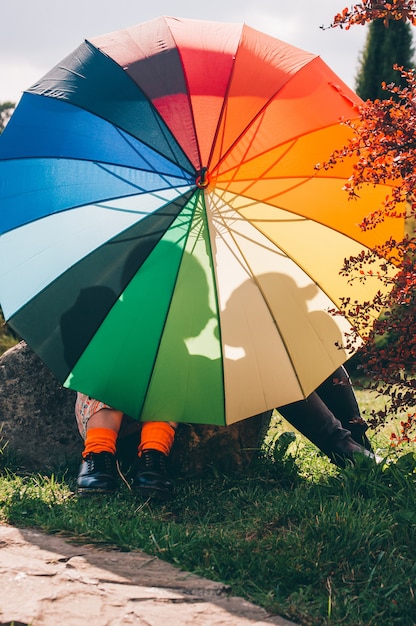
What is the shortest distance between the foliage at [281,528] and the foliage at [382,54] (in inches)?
493

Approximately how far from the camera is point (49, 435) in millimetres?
4156

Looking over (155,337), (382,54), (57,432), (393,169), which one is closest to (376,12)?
A: (393,169)

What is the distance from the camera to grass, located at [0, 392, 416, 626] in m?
2.59

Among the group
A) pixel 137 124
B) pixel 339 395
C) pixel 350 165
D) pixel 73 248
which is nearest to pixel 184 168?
pixel 137 124

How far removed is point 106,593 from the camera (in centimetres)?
250

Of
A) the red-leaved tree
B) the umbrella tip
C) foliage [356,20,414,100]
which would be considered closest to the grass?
the red-leaved tree

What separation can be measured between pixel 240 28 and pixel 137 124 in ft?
2.84

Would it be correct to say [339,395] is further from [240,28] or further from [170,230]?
[240,28]

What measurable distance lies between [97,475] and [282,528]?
99cm

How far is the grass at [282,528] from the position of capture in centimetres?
259

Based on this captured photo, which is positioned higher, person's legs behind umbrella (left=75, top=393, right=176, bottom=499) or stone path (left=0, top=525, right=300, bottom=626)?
person's legs behind umbrella (left=75, top=393, right=176, bottom=499)

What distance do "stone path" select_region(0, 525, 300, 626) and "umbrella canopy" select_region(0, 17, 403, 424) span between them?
0.71m

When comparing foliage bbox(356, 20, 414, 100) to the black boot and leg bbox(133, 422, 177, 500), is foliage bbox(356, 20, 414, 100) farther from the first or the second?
leg bbox(133, 422, 177, 500)

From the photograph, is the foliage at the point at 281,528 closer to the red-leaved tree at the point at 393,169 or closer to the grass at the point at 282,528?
the grass at the point at 282,528
